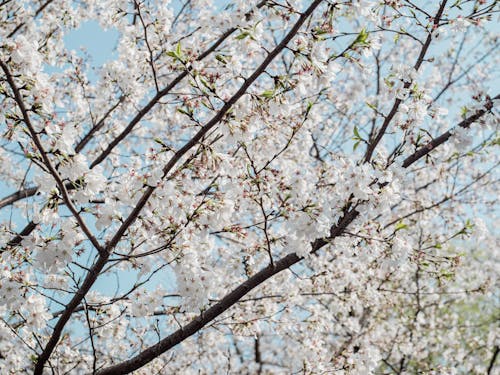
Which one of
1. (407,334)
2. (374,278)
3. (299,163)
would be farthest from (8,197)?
(407,334)

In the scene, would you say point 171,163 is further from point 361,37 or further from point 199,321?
point 361,37

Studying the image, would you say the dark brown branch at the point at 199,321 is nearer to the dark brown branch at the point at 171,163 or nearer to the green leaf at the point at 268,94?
the dark brown branch at the point at 171,163

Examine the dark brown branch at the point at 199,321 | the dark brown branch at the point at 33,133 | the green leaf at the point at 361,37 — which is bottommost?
the dark brown branch at the point at 199,321

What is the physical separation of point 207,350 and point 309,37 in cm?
688

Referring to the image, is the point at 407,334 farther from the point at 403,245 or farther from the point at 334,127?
the point at 403,245

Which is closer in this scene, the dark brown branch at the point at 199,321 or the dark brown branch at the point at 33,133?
the dark brown branch at the point at 33,133

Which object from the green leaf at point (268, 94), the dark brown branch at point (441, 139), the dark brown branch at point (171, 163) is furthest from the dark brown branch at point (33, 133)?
the dark brown branch at point (441, 139)

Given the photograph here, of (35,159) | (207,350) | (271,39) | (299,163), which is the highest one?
(271,39)

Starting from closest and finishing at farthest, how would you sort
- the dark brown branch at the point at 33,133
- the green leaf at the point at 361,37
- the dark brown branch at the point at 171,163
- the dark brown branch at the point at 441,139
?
the dark brown branch at the point at 33,133 < the dark brown branch at the point at 171,163 < the green leaf at the point at 361,37 < the dark brown branch at the point at 441,139

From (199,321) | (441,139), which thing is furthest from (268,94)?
(199,321)

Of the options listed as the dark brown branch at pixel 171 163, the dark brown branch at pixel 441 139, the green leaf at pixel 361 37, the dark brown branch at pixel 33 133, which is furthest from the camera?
the dark brown branch at pixel 441 139

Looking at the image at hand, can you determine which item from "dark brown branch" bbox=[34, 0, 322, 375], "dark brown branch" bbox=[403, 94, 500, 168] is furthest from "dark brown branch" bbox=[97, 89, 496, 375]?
"dark brown branch" bbox=[34, 0, 322, 375]

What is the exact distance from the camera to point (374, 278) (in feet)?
23.9

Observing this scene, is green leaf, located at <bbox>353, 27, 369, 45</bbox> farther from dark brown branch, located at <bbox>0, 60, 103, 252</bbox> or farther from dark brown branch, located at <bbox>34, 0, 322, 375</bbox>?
dark brown branch, located at <bbox>0, 60, 103, 252</bbox>
